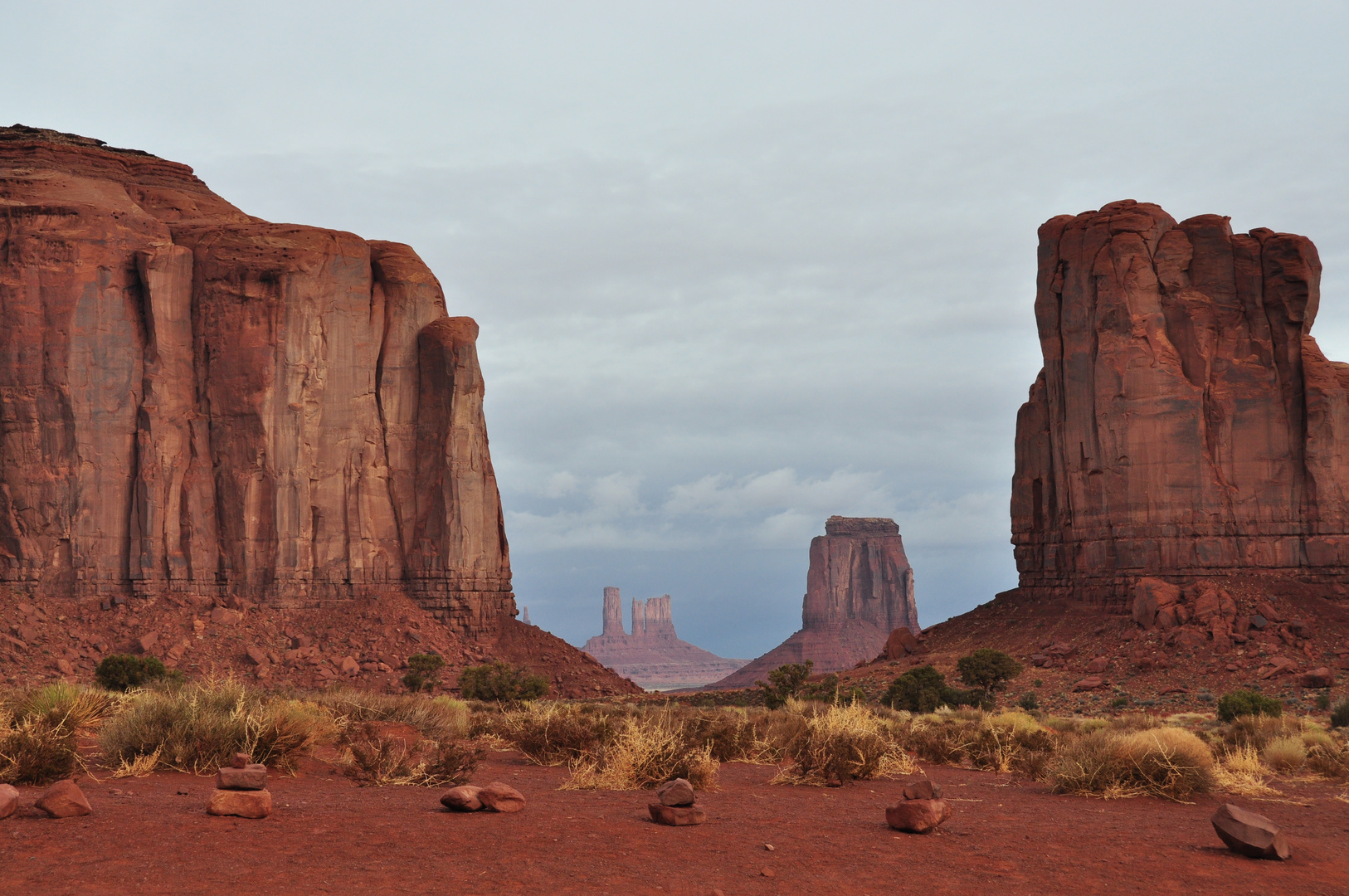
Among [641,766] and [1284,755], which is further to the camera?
[1284,755]

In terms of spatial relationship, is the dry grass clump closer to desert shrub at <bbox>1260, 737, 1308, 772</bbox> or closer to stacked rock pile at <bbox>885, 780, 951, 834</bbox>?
stacked rock pile at <bbox>885, 780, 951, 834</bbox>

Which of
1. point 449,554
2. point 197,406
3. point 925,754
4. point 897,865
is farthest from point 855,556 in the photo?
point 897,865

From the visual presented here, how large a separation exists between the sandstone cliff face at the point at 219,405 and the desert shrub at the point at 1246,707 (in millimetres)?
37082

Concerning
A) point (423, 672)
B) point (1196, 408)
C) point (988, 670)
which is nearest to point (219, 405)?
point (423, 672)

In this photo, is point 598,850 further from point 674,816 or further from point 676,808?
point 676,808

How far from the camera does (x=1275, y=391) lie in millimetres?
49844

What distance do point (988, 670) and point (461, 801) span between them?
34679 millimetres

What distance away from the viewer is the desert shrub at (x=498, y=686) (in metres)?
43.0

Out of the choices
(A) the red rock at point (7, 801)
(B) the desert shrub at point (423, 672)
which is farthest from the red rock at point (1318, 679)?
(A) the red rock at point (7, 801)

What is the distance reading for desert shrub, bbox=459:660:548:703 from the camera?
141 ft

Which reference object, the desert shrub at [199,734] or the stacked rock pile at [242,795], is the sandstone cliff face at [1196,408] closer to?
the desert shrub at [199,734]

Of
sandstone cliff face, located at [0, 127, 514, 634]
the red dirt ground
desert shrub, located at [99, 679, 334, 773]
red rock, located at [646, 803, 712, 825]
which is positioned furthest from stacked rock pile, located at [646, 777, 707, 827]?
sandstone cliff face, located at [0, 127, 514, 634]

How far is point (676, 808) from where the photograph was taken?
435 inches

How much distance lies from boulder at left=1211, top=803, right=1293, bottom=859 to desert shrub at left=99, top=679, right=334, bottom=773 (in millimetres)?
9819
